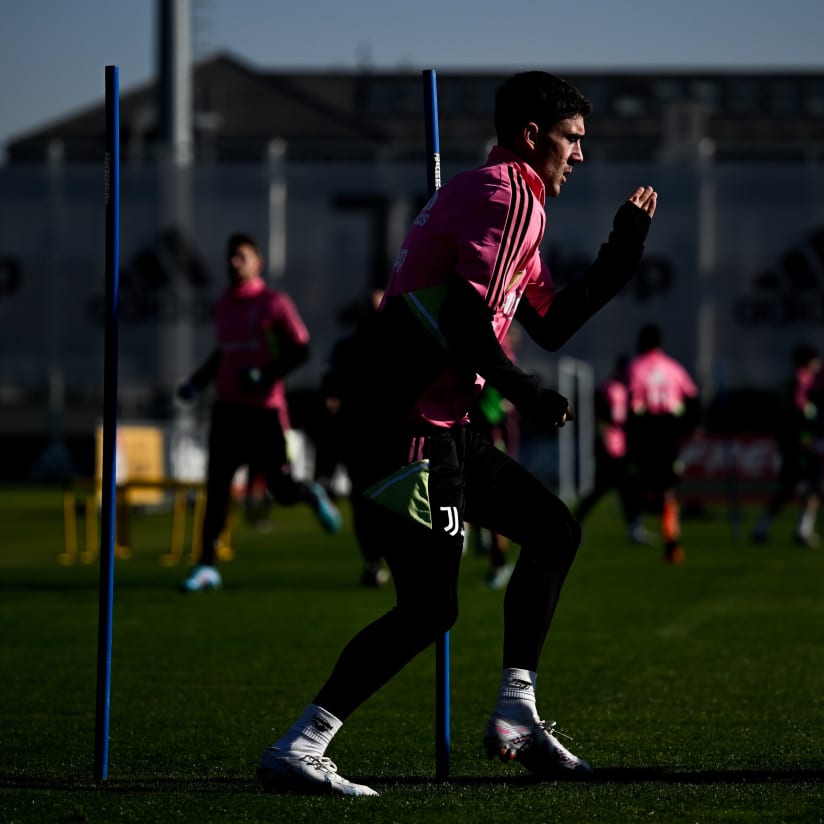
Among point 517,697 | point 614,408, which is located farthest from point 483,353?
point 614,408

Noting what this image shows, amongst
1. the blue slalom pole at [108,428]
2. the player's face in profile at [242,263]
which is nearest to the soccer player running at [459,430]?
the blue slalom pole at [108,428]

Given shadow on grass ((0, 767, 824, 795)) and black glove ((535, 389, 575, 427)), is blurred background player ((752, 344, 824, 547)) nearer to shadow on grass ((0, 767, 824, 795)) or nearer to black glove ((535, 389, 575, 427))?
shadow on grass ((0, 767, 824, 795))

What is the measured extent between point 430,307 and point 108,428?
119 centimetres

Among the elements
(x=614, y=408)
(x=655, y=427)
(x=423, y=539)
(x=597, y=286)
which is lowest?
(x=614, y=408)

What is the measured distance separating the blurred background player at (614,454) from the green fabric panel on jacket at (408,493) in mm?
11839

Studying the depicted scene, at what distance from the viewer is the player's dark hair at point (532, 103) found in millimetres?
4996

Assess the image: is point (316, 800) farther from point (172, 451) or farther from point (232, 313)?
point (172, 451)

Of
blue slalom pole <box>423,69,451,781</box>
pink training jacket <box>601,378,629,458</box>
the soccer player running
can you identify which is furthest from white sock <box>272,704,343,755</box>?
pink training jacket <box>601,378,629,458</box>

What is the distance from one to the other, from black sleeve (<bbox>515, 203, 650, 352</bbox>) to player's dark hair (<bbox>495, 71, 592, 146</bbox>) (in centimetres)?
34

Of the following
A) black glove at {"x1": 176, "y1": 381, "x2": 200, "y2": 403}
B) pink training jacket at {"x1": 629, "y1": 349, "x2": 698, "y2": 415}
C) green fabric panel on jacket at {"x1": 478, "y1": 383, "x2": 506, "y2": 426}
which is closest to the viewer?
black glove at {"x1": 176, "y1": 381, "x2": 200, "y2": 403}

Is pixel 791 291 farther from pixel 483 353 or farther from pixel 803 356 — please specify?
pixel 483 353

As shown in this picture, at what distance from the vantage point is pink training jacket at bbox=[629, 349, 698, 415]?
1638 centimetres

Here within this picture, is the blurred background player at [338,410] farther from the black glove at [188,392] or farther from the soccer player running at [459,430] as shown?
the soccer player running at [459,430]

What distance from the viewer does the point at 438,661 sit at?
17.6 feet
